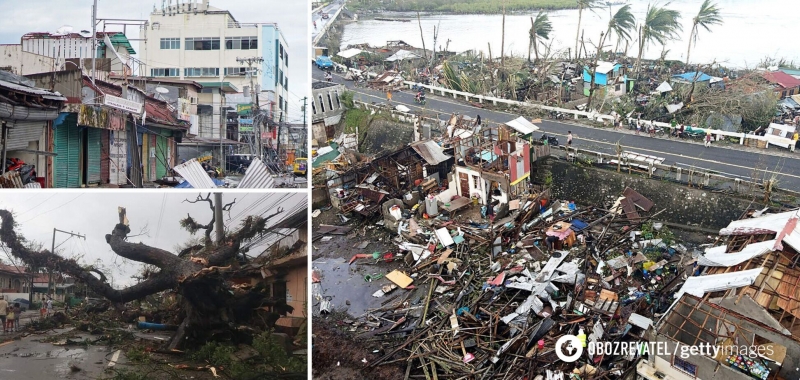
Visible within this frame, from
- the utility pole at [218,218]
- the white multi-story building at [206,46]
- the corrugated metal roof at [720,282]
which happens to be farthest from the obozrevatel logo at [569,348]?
the white multi-story building at [206,46]

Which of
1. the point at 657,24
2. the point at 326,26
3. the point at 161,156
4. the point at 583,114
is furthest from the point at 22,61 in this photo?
the point at 326,26

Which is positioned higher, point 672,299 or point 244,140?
point 244,140

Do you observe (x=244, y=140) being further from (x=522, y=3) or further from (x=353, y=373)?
(x=522, y=3)

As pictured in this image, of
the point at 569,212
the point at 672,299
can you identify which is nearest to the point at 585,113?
the point at 569,212

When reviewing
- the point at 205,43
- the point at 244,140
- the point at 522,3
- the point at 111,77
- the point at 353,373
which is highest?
the point at 522,3

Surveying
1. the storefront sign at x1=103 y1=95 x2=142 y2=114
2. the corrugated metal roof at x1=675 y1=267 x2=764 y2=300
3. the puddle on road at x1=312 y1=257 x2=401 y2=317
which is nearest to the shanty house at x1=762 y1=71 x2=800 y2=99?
the corrugated metal roof at x1=675 y1=267 x2=764 y2=300

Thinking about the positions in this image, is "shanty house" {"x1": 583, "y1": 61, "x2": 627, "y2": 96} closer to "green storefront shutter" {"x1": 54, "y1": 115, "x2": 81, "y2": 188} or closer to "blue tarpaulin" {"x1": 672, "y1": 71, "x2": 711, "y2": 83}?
"blue tarpaulin" {"x1": 672, "y1": 71, "x2": 711, "y2": 83}
